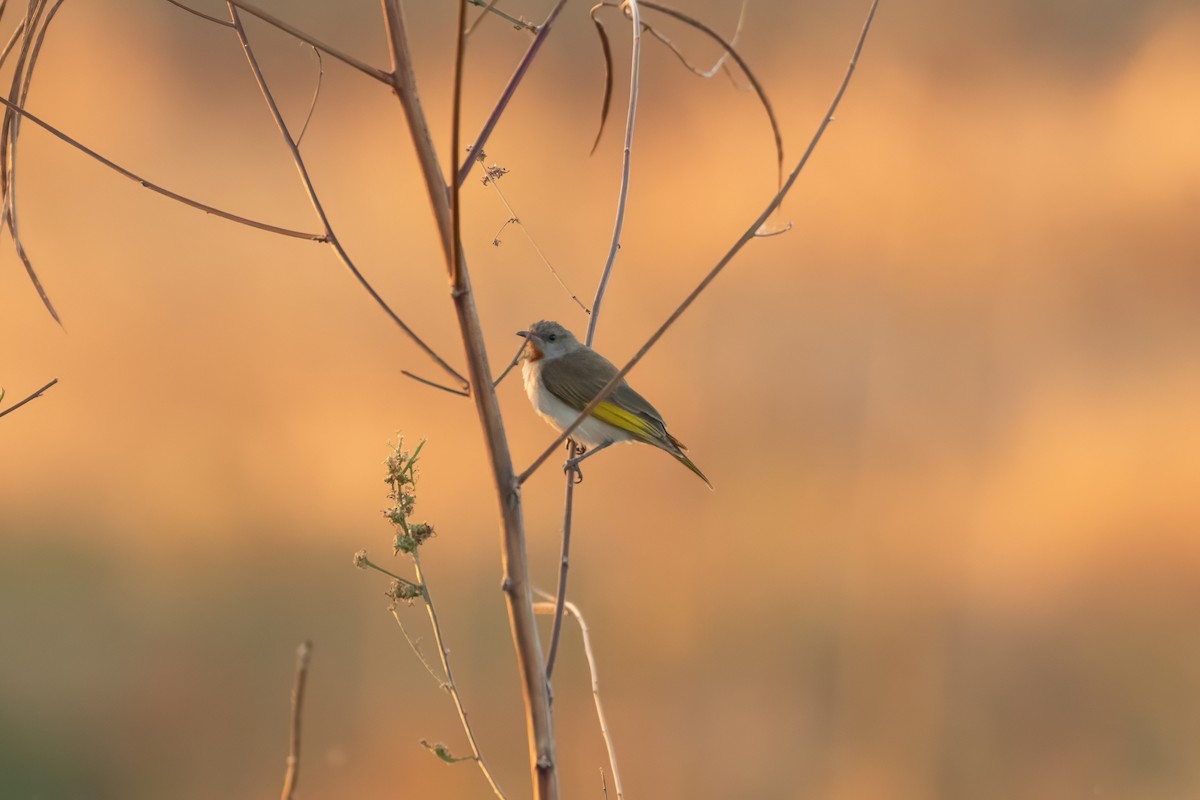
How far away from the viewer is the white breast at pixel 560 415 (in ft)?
9.44

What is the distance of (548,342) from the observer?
127 inches

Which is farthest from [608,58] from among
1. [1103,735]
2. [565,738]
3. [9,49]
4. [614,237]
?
[1103,735]

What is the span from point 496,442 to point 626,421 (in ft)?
6.91

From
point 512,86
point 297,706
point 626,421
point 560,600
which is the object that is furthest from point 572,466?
point 626,421

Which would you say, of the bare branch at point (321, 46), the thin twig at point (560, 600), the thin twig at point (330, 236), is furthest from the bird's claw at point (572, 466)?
the bare branch at point (321, 46)

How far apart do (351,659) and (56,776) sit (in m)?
1.22

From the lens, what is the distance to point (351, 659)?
4.92 m

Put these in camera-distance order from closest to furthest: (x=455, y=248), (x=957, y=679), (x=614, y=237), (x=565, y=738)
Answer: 1. (x=455, y=248)
2. (x=614, y=237)
3. (x=565, y=738)
4. (x=957, y=679)

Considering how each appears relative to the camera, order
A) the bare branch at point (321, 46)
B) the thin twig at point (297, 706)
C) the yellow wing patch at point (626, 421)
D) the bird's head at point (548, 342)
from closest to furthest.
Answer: the thin twig at point (297, 706) < the bare branch at point (321, 46) < the yellow wing patch at point (626, 421) < the bird's head at point (548, 342)

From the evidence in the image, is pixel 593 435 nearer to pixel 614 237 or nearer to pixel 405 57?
pixel 614 237

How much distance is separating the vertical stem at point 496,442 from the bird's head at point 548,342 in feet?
7.66

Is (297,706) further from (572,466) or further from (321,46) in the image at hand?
(572,466)

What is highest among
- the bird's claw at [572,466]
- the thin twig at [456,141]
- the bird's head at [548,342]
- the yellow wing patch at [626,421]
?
the bird's head at [548,342]

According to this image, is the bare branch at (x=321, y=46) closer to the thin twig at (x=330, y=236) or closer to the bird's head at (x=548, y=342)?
the thin twig at (x=330, y=236)
